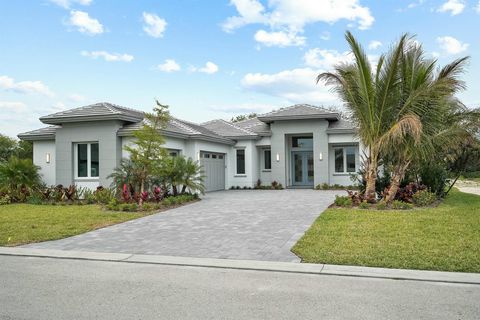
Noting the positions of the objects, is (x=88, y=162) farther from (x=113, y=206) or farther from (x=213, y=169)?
(x=213, y=169)

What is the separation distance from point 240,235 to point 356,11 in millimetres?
8645

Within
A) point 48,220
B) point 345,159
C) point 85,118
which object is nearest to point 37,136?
point 85,118

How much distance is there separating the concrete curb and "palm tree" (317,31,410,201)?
8054 millimetres

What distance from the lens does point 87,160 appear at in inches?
784

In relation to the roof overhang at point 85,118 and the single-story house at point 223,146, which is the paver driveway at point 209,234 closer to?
the roof overhang at point 85,118

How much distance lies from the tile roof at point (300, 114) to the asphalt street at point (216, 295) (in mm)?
18573

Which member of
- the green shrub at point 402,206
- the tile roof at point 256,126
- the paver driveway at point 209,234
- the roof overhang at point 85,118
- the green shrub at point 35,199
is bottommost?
the paver driveway at point 209,234

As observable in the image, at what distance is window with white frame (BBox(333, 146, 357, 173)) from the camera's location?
85.3 ft

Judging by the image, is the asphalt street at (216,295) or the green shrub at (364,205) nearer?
the asphalt street at (216,295)

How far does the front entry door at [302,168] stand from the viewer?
27484 millimetres

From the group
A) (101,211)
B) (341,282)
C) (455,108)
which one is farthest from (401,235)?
(101,211)

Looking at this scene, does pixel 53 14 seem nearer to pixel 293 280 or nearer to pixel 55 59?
pixel 55 59

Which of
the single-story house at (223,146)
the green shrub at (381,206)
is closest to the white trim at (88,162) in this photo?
the single-story house at (223,146)

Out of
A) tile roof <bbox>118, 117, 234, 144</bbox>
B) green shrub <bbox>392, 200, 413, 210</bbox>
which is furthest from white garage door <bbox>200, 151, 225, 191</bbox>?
green shrub <bbox>392, 200, 413, 210</bbox>
